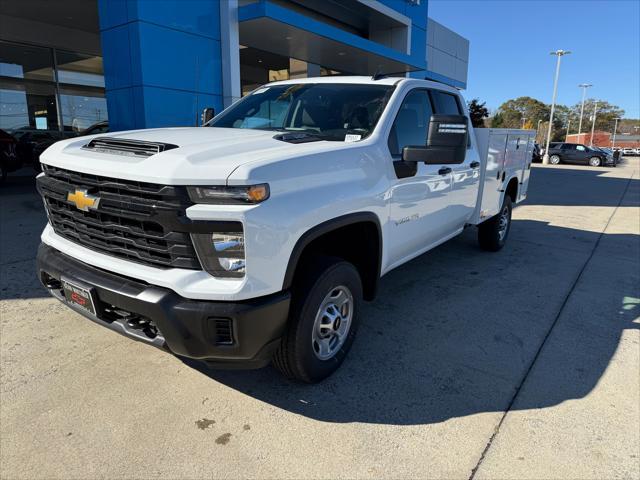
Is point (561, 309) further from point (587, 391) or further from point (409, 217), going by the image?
point (409, 217)

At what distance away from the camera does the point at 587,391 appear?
10.1 ft

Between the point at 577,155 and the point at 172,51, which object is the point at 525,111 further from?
the point at 172,51

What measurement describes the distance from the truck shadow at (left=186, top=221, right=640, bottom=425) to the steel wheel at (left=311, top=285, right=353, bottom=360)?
23 centimetres

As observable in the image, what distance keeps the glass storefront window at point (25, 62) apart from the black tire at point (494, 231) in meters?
15.5

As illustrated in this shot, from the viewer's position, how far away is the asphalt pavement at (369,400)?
2.37 meters

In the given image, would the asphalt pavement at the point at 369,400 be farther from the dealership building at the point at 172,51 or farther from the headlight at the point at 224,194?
the dealership building at the point at 172,51

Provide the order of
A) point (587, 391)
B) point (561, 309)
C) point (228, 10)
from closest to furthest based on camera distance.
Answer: point (587, 391) → point (561, 309) → point (228, 10)

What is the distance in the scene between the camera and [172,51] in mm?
9438

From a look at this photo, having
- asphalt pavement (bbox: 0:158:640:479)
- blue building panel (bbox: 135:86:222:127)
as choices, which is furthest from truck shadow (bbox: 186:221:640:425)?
blue building panel (bbox: 135:86:222:127)

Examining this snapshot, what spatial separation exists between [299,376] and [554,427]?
5.00ft

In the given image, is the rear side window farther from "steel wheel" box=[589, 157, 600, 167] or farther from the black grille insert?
"steel wheel" box=[589, 157, 600, 167]

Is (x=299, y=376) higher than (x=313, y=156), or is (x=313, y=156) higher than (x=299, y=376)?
(x=313, y=156)

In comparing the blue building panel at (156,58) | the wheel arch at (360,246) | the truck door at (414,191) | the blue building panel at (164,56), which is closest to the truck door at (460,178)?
the truck door at (414,191)

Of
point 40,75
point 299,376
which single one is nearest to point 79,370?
point 299,376
